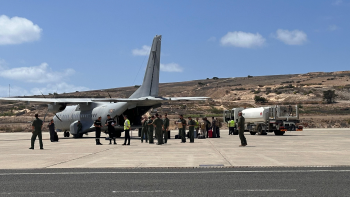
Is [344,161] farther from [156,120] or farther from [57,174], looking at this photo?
[156,120]

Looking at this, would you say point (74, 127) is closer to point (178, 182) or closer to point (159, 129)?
point (159, 129)

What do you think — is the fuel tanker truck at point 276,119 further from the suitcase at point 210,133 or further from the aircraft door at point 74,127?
the aircraft door at point 74,127

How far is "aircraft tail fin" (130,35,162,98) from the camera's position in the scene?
123ft

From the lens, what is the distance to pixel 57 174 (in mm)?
12930

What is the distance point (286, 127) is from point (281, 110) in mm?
1512

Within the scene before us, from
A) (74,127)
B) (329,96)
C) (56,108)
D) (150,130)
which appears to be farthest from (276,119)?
(329,96)

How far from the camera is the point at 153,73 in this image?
1480 inches

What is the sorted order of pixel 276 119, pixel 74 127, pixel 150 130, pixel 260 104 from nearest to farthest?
pixel 150 130 < pixel 74 127 < pixel 276 119 < pixel 260 104

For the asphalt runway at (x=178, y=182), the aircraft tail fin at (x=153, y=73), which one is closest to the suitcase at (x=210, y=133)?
the aircraft tail fin at (x=153, y=73)

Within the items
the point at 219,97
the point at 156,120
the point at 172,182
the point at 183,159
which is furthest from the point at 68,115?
the point at 219,97

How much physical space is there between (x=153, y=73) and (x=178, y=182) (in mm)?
26908

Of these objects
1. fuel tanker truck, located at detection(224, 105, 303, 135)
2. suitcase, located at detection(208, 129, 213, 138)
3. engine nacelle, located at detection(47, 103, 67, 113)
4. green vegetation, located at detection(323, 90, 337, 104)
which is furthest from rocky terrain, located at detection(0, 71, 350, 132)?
suitcase, located at detection(208, 129, 213, 138)

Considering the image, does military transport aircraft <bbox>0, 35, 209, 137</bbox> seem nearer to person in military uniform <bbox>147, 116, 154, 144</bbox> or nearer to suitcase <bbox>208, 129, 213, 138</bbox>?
suitcase <bbox>208, 129, 213, 138</bbox>

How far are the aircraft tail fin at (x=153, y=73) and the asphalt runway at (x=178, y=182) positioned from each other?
23.3 m
